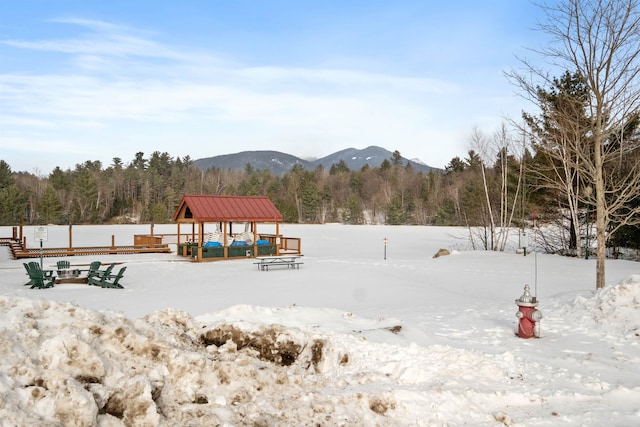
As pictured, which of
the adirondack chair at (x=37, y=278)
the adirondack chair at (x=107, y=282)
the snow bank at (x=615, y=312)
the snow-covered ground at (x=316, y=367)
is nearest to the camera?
the snow-covered ground at (x=316, y=367)

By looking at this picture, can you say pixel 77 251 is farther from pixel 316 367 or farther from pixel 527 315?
pixel 527 315

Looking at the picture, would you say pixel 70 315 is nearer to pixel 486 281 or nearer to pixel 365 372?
pixel 365 372

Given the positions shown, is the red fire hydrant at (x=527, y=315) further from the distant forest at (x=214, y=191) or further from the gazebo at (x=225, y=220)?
the distant forest at (x=214, y=191)

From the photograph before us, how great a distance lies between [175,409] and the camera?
4.17 m

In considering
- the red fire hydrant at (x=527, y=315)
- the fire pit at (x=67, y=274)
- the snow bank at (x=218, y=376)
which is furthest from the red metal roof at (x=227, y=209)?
the red fire hydrant at (x=527, y=315)

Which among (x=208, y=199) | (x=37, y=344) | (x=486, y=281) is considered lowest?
(x=486, y=281)

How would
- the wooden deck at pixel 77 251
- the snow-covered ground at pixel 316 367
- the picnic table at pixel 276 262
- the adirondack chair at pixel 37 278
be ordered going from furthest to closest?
the wooden deck at pixel 77 251
the picnic table at pixel 276 262
the adirondack chair at pixel 37 278
the snow-covered ground at pixel 316 367

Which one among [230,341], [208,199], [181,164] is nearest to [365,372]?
[230,341]

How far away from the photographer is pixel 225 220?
25.5m

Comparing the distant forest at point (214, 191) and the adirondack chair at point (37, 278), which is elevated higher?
the distant forest at point (214, 191)

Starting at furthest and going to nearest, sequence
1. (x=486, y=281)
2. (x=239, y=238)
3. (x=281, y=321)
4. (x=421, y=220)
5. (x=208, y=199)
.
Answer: (x=421, y=220), (x=239, y=238), (x=208, y=199), (x=486, y=281), (x=281, y=321)

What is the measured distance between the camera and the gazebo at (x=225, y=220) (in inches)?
992

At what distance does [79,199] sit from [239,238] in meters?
54.1

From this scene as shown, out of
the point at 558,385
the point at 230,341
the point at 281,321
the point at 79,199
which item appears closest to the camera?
the point at 558,385
